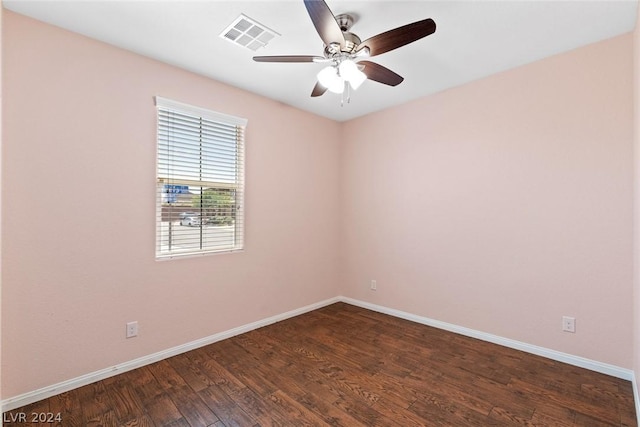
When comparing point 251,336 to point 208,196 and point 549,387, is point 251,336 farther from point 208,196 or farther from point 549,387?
point 549,387

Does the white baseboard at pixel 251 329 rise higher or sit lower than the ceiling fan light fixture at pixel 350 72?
lower

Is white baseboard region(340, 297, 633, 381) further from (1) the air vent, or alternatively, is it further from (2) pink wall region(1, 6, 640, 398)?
(1) the air vent

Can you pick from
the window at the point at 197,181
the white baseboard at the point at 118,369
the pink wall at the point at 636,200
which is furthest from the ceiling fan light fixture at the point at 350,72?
the white baseboard at the point at 118,369

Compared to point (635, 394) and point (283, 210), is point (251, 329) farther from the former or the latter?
point (635, 394)

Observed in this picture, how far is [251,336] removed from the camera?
3.02m

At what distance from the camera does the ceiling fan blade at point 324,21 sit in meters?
1.46

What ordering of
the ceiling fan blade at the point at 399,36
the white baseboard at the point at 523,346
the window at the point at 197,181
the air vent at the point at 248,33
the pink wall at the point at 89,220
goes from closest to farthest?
the ceiling fan blade at the point at 399,36 < the pink wall at the point at 89,220 < the air vent at the point at 248,33 < the white baseboard at the point at 523,346 < the window at the point at 197,181

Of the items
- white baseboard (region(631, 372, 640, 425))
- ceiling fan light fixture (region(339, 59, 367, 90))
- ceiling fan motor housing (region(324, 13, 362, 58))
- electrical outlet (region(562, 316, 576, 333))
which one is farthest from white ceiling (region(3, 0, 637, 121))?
white baseboard (region(631, 372, 640, 425))

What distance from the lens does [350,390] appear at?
212cm

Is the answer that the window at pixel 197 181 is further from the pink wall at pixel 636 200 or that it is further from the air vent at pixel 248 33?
the pink wall at pixel 636 200

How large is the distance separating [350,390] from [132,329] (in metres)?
1.81

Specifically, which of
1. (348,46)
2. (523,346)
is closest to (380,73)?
(348,46)

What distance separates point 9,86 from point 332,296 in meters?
3.75

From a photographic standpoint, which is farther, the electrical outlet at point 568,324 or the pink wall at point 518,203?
the electrical outlet at point 568,324
